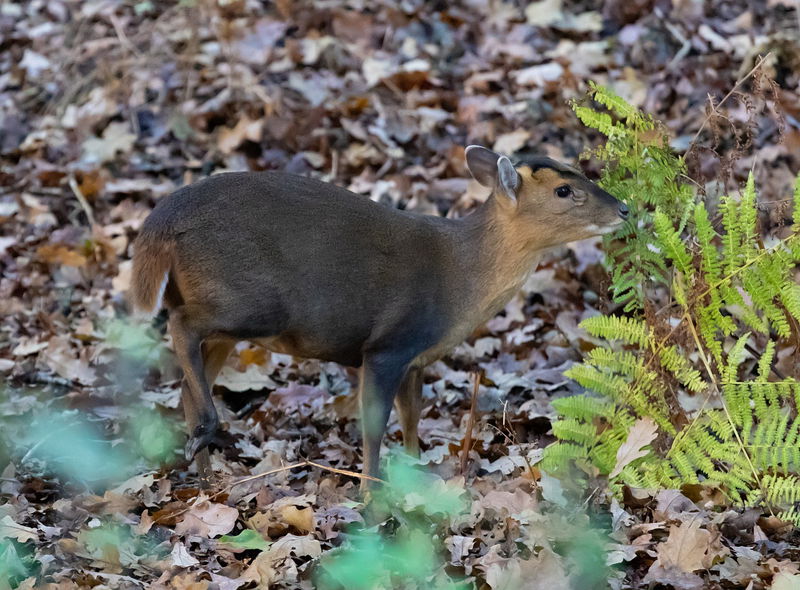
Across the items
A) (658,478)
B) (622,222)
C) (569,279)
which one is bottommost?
(569,279)

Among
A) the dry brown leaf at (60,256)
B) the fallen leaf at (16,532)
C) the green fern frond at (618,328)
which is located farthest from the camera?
the dry brown leaf at (60,256)

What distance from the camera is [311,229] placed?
5.93 meters

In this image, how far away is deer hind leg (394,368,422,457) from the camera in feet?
20.4

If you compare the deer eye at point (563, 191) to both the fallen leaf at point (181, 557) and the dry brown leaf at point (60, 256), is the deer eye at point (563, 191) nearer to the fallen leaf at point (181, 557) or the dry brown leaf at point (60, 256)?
the fallen leaf at point (181, 557)

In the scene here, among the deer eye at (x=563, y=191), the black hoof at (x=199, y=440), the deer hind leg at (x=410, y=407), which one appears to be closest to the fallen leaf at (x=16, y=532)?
the black hoof at (x=199, y=440)

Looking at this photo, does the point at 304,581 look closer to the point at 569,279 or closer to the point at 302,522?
the point at 302,522

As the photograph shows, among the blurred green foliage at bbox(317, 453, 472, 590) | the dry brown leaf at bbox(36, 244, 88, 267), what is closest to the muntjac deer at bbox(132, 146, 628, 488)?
the blurred green foliage at bbox(317, 453, 472, 590)

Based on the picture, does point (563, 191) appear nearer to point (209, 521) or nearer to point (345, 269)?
point (345, 269)

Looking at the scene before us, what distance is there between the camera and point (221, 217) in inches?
232

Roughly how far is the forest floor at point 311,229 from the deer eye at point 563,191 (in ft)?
2.61

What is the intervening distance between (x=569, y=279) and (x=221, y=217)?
2750 mm

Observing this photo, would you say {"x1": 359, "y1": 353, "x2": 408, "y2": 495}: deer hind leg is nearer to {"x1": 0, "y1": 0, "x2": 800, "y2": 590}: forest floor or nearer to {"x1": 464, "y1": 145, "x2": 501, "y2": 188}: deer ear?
{"x1": 0, "y1": 0, "x2": 800, "y2": 590}: forest floor

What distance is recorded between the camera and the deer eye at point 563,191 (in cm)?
604

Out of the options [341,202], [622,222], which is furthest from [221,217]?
[622,222]
